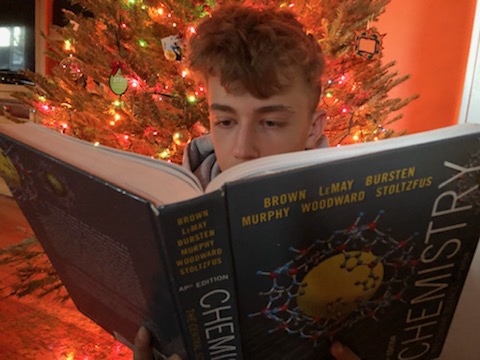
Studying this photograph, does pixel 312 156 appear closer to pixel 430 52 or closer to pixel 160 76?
pixel 160 76

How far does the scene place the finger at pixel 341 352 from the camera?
55 cm

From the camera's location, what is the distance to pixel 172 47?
4.25 feet

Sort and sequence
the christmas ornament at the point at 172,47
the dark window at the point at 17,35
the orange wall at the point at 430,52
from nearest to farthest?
1. the christmas ornament at the point at 172,47
2. the orange wall at the point at 430,52
3. the dark window at the point at 17,35

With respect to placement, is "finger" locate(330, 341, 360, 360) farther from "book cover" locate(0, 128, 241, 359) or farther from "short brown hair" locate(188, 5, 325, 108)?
"short brown hair" locate(188, 5, 325, 108)

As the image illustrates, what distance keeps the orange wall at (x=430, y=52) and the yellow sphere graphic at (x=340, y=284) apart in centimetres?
182

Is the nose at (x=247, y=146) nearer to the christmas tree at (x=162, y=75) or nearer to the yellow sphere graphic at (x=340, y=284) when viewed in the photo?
the yellow sphere graphic at (x=340, y=284)

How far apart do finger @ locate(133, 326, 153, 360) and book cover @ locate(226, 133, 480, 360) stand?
135 millimetres

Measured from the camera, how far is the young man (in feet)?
2.44

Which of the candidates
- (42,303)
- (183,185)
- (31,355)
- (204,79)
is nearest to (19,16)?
(42,303)

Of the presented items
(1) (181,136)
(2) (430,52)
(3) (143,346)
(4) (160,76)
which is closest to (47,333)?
(1) (181,136)

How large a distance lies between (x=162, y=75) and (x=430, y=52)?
1.43m

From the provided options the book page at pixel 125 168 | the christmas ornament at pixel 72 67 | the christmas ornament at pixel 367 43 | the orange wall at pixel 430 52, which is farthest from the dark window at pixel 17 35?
the book page at pixel 125 168

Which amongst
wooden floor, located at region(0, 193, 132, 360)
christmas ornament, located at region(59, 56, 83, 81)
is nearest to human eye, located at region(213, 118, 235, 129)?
christmas ornament, located at region(59, 56, 83, 81)

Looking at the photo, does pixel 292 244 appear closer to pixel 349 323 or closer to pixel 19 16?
pixel 349 323
